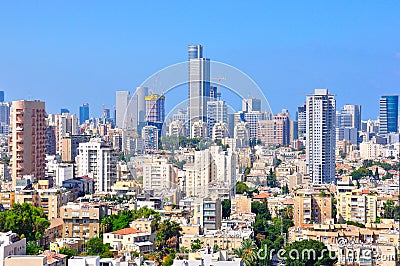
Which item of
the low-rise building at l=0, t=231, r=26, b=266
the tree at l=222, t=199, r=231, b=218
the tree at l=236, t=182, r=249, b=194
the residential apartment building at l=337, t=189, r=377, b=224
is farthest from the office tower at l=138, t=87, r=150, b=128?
the low-rise building at l=0, t=231, r=26, b=266

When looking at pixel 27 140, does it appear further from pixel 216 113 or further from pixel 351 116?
pixel 351 116

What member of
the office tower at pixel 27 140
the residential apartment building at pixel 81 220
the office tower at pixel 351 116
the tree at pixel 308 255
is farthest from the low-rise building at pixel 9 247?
the office tower at pixel 351 116

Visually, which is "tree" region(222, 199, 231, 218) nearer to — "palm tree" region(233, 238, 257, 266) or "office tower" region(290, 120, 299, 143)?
"palm tree" region(233, 238, 257, 266)

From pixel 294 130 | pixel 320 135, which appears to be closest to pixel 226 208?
pixel 320 135

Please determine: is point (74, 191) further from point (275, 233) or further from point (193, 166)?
point (275, 233)

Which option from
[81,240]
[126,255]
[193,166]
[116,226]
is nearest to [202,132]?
[193,166]
